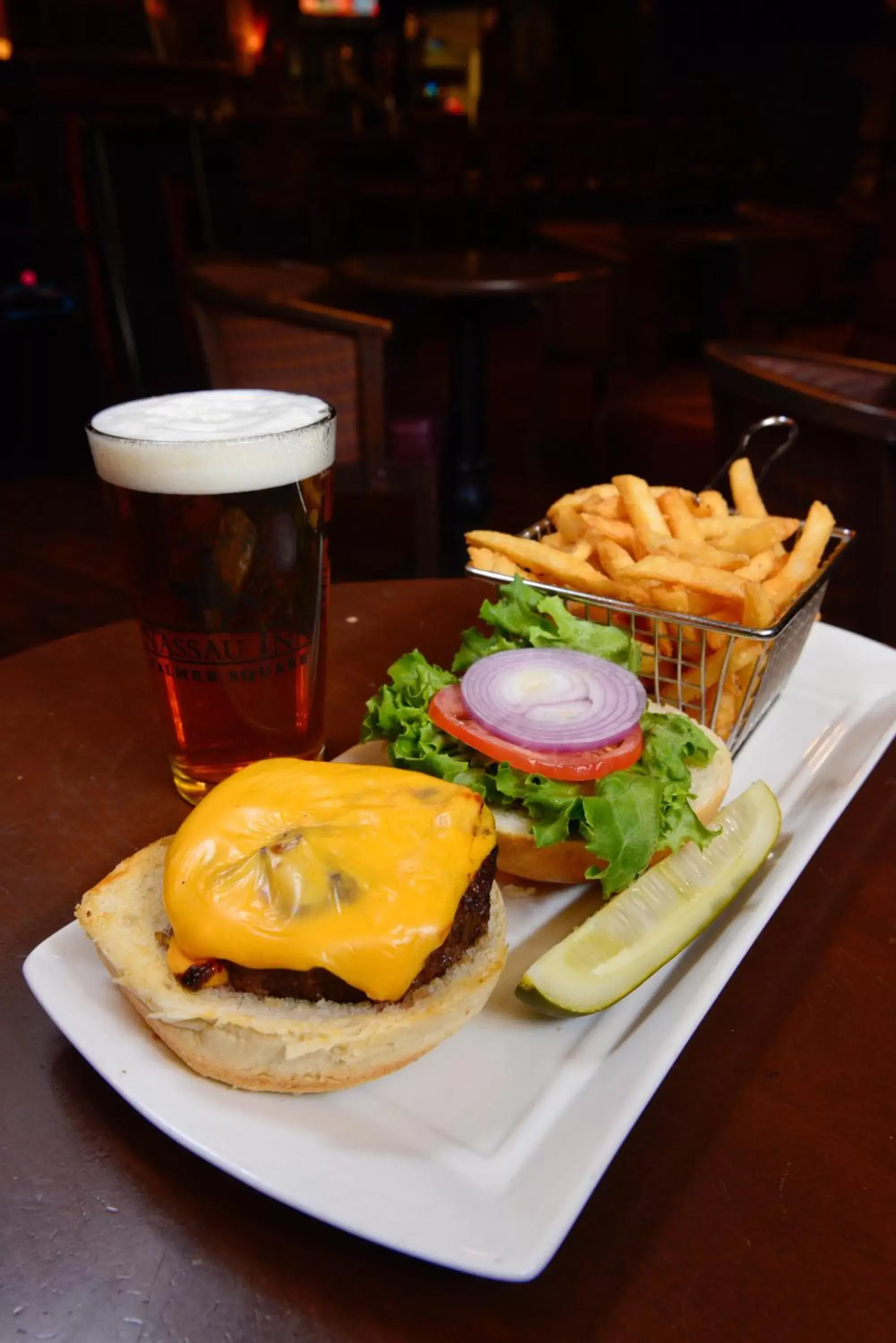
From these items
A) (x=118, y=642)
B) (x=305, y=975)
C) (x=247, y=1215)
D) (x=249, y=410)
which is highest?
(x=249, y=410)

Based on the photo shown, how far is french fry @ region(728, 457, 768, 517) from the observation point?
175cm

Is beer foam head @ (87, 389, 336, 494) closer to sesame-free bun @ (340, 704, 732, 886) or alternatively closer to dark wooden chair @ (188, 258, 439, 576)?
sesame-free bun @ (340, 704, 732, 886)

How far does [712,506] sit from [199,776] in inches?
37.7

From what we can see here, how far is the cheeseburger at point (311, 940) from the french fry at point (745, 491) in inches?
41.1

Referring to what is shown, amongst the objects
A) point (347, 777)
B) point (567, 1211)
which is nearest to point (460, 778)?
point (347, 777)

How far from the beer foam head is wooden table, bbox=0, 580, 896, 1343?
19.6 inches

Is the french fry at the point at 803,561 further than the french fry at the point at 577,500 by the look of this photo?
No

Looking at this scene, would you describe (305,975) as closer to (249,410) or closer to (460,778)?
(460,778)

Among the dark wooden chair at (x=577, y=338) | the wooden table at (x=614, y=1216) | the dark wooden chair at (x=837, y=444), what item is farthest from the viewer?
the dark wooden chair at (x=577, y=338)

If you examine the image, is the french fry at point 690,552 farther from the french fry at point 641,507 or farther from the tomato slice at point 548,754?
the tomato slice at point 548,754

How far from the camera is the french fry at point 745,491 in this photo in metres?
1.75

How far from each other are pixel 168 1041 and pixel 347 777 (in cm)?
28

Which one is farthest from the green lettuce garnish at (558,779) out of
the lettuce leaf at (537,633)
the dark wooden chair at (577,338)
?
the dark wooden chair at (577,338)

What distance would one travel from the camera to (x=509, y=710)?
3.94 feet
